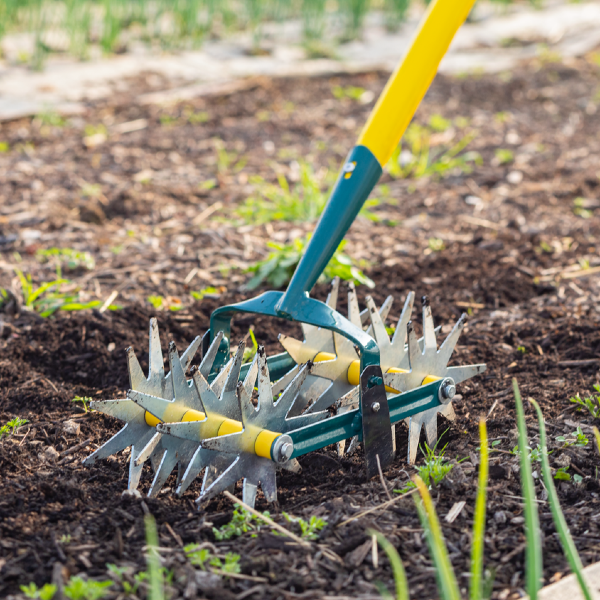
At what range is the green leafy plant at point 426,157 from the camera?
5461 mm

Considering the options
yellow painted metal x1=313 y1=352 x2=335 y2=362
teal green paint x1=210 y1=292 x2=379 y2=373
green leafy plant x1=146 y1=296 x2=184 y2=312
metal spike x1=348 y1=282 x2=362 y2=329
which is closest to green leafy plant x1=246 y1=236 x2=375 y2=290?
green leafy plant x1=146 y1=296 x2=184 y2=312

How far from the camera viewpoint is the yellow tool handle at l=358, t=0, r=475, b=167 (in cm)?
197

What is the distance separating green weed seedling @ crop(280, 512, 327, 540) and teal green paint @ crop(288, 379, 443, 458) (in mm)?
167

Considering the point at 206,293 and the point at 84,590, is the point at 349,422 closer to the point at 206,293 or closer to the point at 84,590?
the point at 84,590

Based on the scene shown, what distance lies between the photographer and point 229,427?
6.35ft

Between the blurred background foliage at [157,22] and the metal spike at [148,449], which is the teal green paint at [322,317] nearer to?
the metal spike at [148,449]

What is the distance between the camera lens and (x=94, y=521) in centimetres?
182

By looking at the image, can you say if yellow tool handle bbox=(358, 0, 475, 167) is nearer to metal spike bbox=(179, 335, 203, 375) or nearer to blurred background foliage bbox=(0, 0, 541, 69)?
metal spike bbox=(179, 335, 203, 375)

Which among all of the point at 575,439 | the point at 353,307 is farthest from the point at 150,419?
the point at 575,439

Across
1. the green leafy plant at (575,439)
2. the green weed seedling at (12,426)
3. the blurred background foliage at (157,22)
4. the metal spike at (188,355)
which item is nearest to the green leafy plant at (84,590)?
the metal spike at (188,355)

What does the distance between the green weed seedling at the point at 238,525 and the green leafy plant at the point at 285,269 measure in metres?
1.75

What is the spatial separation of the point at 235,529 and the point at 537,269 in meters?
2.60

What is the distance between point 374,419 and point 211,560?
0.61 metres

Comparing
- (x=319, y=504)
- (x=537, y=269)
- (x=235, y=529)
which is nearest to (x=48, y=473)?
(x=235, y=529)
